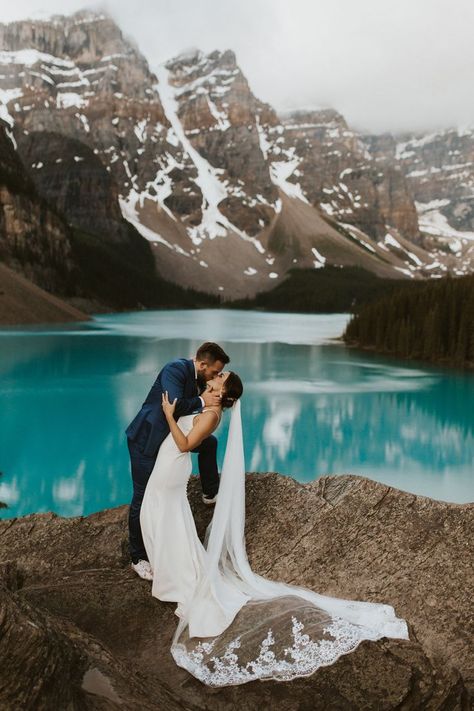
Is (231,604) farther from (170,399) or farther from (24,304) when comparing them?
(24,304)

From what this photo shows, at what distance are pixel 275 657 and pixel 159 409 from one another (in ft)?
8.45

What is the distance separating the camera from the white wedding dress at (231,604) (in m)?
4.98

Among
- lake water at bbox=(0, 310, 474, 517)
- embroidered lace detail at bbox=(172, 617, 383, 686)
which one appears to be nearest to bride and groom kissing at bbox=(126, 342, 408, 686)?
embroidered lace detail at bbox=(172, 617, 383, 686)

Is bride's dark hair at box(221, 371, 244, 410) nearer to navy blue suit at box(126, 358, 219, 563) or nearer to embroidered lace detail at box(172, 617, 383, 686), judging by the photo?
navy blue suit at box(126, 358, 219, 563)

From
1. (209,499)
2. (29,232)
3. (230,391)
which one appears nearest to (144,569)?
(209,499)

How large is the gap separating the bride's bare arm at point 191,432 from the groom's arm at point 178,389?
105mm

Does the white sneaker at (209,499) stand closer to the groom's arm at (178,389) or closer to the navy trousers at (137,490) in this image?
the navy trousers at (137,490)

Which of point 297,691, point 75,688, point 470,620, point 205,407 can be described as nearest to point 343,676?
point 297,691

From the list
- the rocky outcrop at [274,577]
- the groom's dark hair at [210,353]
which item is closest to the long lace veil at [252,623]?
the rocky outcrop at [274,577]

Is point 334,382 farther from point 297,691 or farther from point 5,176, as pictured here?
point 5,176

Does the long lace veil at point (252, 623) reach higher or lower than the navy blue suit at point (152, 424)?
lower

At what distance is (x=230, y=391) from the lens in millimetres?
6344

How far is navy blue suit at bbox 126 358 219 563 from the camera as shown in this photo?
6.32 m

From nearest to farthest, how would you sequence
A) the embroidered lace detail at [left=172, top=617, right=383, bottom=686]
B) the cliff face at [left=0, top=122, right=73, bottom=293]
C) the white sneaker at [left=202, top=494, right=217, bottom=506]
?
the embroidered lace detail at [left=172, top=617, right=383, bottom=686] → the white sneaker at [left=202, top=494, right=217, bottom=506] → the cliff face at [left=0, top=122, right=73, bottom=293]
